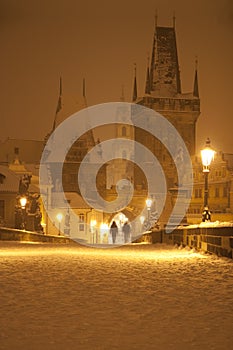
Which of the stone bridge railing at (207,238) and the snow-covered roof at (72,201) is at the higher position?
the snow-covered roof at (72,201)

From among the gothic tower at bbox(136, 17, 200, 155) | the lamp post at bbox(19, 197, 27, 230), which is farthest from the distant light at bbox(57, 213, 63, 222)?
the gothic tower at bbox(136, 17, 200, 155)

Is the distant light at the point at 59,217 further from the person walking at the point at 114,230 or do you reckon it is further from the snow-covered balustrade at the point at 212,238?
the snow-covered balustrade at the point at 212,238

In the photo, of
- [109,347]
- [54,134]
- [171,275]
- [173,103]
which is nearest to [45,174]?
[54,134]

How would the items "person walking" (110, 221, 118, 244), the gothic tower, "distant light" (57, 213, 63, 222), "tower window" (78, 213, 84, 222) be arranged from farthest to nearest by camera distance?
the gothic tower → "person walking" (110, 221, 118, 244) → "tower window" (78, 213, 84, 222) → "distant light" (57, 213, 63, 222)

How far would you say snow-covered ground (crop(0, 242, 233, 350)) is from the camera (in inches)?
209

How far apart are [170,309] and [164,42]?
9022 cm

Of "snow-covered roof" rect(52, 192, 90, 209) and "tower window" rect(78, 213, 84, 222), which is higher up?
"snow-covered roof" rect(52, 192, 90, 209)

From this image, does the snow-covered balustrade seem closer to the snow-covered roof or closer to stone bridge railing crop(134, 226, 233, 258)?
stone bridge railing crop(134, 226, 233, 258)

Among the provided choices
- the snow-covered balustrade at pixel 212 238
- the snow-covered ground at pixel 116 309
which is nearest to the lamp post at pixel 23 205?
the snow-covered balustrade at pixel 212 238

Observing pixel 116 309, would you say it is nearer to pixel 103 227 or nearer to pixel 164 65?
pixel 103 227

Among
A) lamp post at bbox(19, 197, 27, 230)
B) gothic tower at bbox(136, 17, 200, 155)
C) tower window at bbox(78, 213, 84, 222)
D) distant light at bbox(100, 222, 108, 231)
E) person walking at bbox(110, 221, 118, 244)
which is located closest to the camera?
lamp post at bbox(19, 197, 27, 230)

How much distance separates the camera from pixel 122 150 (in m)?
148

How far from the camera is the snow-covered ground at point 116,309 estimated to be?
530 cm

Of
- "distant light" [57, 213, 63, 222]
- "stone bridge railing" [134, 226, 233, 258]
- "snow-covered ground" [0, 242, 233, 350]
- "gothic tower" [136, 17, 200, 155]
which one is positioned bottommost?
"snow-covered ground" [0, 242, 233, 350]
